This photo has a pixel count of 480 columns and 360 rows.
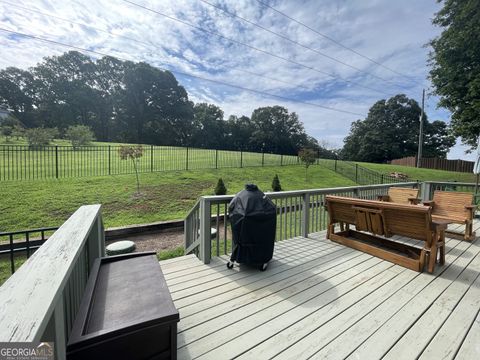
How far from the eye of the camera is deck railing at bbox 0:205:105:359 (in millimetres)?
693

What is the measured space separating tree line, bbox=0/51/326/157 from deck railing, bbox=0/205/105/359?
35.6m

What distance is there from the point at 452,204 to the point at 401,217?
8.23ft

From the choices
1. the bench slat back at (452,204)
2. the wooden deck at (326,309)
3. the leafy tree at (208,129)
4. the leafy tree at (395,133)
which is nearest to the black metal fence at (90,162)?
the wooden deck at (326,309)

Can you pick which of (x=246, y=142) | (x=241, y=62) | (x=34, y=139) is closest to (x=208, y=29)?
(x=241, y=62)

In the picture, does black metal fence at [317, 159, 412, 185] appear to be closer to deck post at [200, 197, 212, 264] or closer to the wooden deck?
the wooden deck

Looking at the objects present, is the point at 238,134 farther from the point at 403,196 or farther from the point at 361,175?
the point at 403,196

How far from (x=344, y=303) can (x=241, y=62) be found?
13.8 metres

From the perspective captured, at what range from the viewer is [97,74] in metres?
41.6

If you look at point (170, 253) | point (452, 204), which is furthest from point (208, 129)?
point (452, 204)

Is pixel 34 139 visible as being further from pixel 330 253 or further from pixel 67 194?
pixel 330 253

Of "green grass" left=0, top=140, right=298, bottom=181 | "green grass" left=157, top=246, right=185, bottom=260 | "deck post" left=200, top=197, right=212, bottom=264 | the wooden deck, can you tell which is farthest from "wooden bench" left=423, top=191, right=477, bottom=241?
"green grass" left=0, top=140, right=298, bottom=181

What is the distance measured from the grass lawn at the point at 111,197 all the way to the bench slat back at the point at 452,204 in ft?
20.9

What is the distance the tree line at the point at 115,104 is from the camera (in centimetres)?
3578

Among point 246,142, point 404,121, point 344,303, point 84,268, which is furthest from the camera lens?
point 246,142
